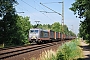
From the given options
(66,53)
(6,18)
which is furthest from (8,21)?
(66,53)

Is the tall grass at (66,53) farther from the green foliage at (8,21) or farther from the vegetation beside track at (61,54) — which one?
the green foliage at (8,21)

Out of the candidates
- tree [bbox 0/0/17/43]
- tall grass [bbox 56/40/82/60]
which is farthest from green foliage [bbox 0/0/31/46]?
tall grass [bbox 56/40/82/60]

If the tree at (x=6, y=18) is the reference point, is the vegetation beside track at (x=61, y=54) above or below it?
below

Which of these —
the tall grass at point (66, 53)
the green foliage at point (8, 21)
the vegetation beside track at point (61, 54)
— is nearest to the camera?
the vegetation beside track at point (61, 54)

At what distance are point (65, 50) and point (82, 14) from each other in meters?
24.6

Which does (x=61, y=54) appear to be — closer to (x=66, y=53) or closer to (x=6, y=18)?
(x=66, y=53)

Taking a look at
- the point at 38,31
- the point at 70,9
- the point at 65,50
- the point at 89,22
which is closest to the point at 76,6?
the point at 70,9

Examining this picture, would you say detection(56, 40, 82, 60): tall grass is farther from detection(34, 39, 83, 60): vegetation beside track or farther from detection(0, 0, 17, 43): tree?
detection(0, 0, 17, 43): tree

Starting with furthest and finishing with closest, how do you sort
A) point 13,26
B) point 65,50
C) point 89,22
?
point 13,26 → point 89,22 → point 65,50

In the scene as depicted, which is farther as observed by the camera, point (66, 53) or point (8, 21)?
point (8, 21)

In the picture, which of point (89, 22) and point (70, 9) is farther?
point (70, 9)

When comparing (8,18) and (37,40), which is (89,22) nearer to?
(37,40)

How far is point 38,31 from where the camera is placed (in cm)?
4156

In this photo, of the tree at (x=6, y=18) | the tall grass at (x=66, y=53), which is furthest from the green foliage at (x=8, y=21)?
the tall grass at (x=66, y=53)
